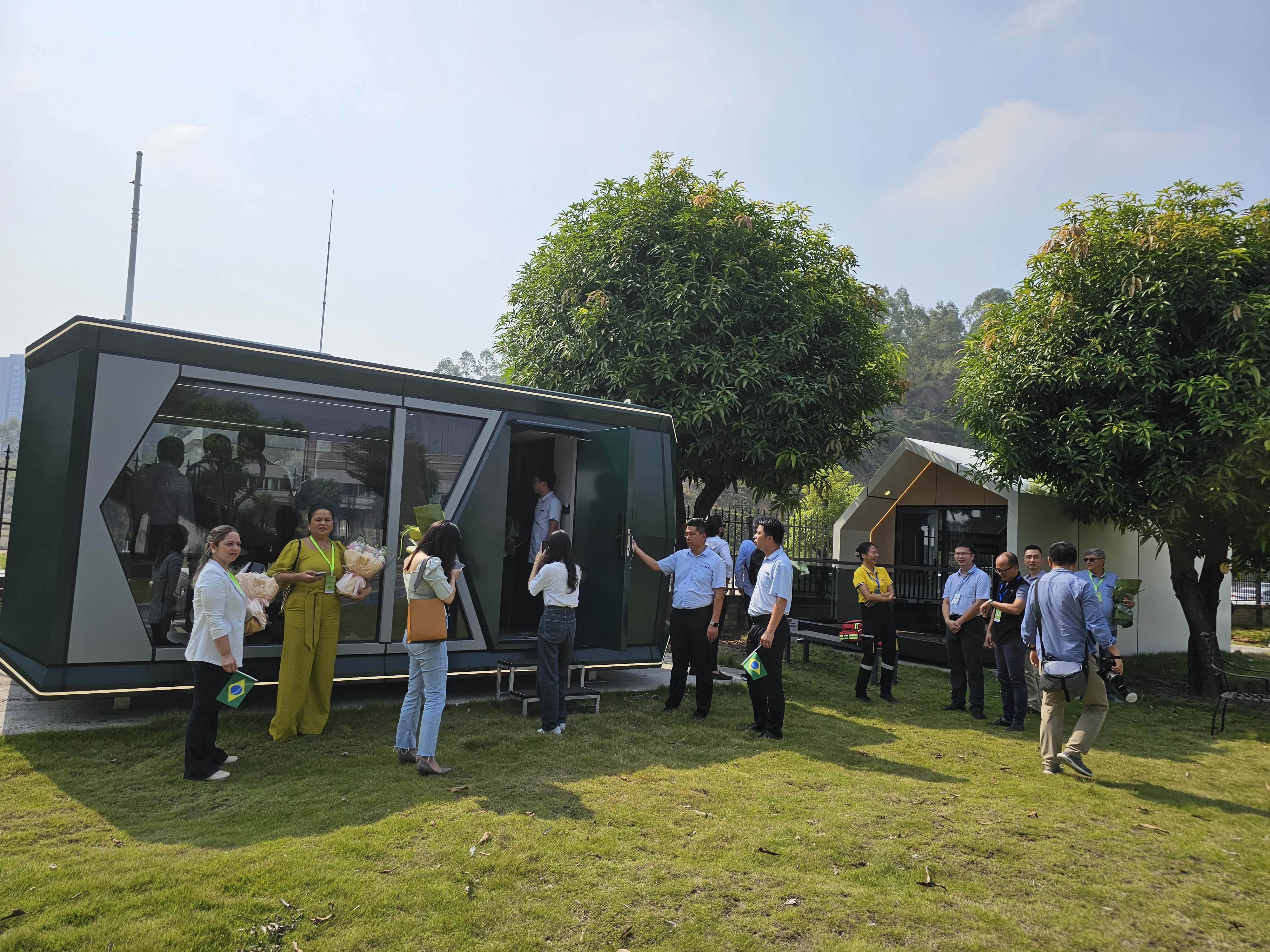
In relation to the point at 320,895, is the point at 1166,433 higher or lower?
higher

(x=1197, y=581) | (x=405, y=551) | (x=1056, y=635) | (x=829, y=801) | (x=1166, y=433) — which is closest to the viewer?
(x=829, y=801)

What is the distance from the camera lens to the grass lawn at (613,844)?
3.23 meters

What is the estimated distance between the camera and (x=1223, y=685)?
924 centimetres

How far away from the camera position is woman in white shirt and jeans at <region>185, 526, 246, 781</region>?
4.73 metres

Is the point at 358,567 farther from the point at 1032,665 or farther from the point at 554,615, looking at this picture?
the point at 1032,665

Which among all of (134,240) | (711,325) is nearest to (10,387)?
(134,240)

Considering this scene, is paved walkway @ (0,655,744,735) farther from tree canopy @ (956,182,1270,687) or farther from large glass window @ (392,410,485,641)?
tree canopy @ (956,182,1270,687)

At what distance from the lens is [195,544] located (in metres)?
5.78

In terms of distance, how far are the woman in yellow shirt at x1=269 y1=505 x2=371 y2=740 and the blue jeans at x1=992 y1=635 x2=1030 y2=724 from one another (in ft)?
18.6

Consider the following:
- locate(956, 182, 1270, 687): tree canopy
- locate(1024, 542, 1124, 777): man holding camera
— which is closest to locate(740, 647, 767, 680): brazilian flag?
locate(1024, 542, 1124, 777): man holding camera

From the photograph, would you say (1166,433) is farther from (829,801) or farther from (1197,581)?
(829,801)

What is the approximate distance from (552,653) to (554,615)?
0.30 m

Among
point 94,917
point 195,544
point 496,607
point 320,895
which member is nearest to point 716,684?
point 496,607

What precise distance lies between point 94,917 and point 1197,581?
1158cm
